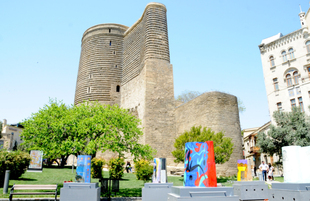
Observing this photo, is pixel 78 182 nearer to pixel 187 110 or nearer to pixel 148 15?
pixel 187 110

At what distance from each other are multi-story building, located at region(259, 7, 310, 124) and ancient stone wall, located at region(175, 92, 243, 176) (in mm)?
5173

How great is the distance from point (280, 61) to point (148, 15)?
14.6 meters

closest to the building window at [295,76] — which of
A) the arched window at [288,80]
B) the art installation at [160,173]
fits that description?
the arched window at [288,80]

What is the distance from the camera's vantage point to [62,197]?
22.7 ft

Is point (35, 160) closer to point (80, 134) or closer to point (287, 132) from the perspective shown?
point (80, 134)

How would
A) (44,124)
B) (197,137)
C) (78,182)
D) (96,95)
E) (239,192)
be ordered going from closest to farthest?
1. (78,182)
2. (239,192)
3. (44,124)
4. (197,137)
5. (96,95)


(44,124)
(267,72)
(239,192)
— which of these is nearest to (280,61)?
(267,72)

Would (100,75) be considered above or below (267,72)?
above

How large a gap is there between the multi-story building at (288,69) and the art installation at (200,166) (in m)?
19.8

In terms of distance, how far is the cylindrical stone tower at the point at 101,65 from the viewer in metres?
30.6

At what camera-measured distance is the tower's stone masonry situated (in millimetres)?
20781

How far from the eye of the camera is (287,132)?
19.7 m

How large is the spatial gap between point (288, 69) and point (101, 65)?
2142cm

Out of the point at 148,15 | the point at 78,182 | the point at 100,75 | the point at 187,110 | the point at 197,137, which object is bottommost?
the point at 78,182
